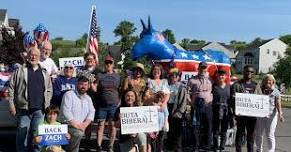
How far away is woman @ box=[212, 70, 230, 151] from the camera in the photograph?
10594 mm

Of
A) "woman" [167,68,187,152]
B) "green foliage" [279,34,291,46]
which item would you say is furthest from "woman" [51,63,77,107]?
"green foliage" [279,34,291,46]

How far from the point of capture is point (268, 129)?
1026cm

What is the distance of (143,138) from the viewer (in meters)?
8.60

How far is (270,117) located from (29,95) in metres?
4.64

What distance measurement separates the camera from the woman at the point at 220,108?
34.8ft

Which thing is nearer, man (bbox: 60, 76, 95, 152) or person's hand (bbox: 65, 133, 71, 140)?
person's hand (bbox: 65, 133, 71, 140)

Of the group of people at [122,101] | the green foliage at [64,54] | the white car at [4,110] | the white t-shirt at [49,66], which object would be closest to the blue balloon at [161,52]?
the group of people at [122,101]

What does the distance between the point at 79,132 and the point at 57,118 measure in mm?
410

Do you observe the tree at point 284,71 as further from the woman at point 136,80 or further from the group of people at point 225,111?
the woman at point 136,80

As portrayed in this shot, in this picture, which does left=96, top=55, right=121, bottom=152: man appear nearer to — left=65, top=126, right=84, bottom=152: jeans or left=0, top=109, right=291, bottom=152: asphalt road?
left=0, top=109, right=291, bottom=152: asphalt road

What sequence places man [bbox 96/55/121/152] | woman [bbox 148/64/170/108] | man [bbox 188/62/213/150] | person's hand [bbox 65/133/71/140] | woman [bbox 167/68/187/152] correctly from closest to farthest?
person's hand [bbox 65/133/71/140] < woman [bbox 148/64/170/108] < man [bbox 96/55/121/152] < woman [bbox 167/68/187/152] < man [bbox 188/62/213/150]

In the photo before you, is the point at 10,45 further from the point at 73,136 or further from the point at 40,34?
the point at 73,136

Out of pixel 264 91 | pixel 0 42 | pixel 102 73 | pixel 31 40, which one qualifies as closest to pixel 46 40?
pixel 31 40

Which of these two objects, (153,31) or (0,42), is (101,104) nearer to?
(153,31)
